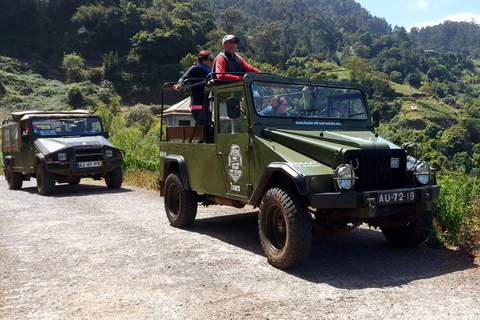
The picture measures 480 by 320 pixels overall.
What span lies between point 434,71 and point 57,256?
17158 cm

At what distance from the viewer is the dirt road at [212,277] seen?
14.1 feet

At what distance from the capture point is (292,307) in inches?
170

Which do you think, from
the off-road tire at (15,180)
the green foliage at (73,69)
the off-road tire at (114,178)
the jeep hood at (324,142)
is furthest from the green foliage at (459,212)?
the green foliage at (73,69)

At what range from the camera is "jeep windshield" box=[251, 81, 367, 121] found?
20.0 feet

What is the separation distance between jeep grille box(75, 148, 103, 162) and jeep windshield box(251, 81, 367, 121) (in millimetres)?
7458

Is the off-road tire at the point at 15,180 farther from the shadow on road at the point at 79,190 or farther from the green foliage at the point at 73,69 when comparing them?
the green foliage at the point at 73,69

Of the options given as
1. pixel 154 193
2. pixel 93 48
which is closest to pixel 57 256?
pixel 154 193

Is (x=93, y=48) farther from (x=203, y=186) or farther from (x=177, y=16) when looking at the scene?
(x=203, y=186)

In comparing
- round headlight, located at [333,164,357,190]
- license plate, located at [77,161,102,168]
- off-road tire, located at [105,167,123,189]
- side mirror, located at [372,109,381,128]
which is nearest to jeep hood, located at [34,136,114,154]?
license plate, located at [77,161,102,168]

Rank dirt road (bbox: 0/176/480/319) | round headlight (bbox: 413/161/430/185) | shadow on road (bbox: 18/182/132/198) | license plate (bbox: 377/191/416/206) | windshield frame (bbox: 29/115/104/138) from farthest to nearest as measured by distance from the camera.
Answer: windshield frame (bbox: 29/115/104/138) → shadow on road (bbox: 18/182/132/198) → round headlight (bbox: 413/161/430/185) → license plate (bbox: 377/191/416/206) → dirt road (bbox: 0/176/480/319)

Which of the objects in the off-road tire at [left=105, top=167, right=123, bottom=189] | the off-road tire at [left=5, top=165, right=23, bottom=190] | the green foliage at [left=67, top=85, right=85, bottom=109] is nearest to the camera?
the off-road tire at [left=105, top=167, right=123, bottom=189]

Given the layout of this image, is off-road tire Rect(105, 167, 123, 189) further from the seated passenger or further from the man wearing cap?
the seated passenger

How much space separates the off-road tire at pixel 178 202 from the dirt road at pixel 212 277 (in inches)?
7.3

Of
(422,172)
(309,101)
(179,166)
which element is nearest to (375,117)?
(309,101)
